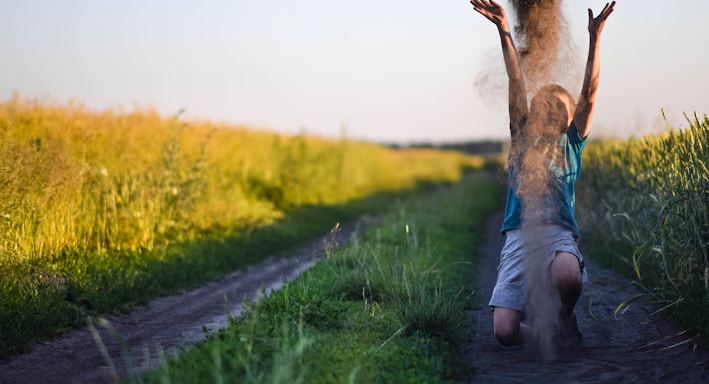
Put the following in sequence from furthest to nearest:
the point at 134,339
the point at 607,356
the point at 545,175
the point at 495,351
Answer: the point at 134,339, the point at 495,351, the point at 607,356, the point at 545,175

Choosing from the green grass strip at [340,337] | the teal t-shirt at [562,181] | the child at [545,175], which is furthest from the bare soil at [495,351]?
the teal t-shirt at [562,181]

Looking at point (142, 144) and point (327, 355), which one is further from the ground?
point (142, 144)

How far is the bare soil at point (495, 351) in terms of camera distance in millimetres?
5301

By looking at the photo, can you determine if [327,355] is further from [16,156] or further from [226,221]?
[226,221]

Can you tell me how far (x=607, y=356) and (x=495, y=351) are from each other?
2.73ft

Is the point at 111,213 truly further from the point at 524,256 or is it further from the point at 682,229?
the point at 682,229

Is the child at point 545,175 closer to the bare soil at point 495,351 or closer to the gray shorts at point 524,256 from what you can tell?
the gray shorts at point 524,256

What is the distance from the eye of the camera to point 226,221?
1445cm

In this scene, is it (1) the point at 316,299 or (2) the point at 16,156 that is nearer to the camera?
(1) the point at 316,299

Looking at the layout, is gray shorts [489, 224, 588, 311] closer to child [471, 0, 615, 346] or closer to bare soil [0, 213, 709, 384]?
child [471, 0, 615, 346]

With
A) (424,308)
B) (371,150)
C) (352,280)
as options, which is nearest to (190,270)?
(352,280)

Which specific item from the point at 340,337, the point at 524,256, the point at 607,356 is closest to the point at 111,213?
the point at 340,337

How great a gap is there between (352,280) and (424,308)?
1.95 m

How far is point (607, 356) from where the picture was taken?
19.0 feet
